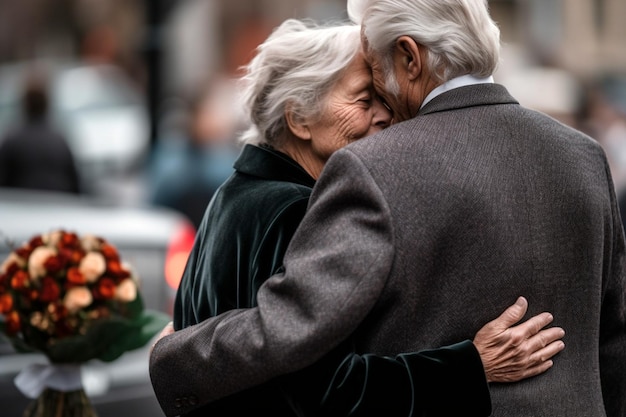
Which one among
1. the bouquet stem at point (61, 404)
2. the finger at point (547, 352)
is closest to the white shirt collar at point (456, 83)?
the finger at point (547, 352)

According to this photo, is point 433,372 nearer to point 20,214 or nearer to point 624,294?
point 624,294

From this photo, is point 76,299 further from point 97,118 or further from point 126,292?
point 97,118

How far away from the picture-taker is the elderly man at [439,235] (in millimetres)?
2578

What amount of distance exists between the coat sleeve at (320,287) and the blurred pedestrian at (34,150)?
21.0ft

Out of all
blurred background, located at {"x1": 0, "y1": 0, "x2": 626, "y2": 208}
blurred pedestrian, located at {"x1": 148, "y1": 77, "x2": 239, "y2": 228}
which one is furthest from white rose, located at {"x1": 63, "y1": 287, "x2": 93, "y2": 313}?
blurred pedestrian, located at {"x1": 148, "y1": 77, "x2": 239, "y2": 228}

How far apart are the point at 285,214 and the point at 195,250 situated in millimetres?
468

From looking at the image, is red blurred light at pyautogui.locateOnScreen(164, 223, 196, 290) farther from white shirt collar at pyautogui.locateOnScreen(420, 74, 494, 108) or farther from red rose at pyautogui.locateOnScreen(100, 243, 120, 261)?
white shirt collar at pyautogui.locateOnScreen(420, 74, 494, 108)

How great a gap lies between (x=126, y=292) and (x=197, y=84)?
9.35 metres

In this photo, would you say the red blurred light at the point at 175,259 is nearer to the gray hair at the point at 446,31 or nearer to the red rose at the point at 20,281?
the red rose at the point at 20,281

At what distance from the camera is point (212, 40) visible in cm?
2014

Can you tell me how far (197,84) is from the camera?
13.1m

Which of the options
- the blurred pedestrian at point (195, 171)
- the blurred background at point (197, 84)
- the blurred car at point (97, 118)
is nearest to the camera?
the blurred pedestrian at point (195, 171)

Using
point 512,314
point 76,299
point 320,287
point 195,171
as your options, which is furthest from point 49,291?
point 195,171

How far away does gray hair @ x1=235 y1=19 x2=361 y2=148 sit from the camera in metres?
3.03
